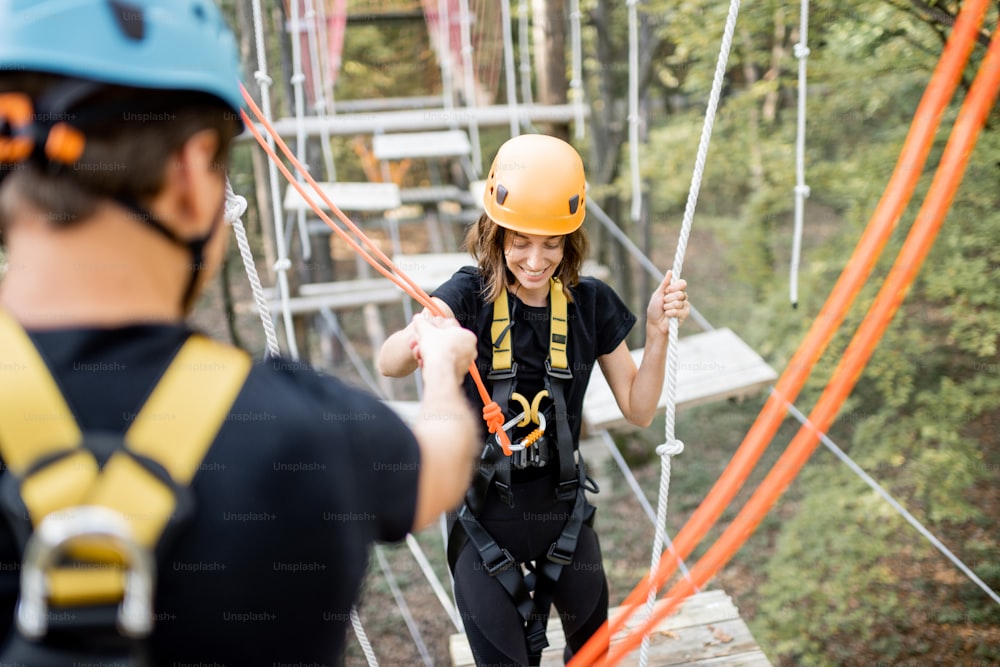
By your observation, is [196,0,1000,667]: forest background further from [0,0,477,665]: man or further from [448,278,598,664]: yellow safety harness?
[0,0,477,665]: man

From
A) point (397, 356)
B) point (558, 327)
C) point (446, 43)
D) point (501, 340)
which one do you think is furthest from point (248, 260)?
point (446, 43)

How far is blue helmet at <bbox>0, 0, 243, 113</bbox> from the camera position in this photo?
62cm

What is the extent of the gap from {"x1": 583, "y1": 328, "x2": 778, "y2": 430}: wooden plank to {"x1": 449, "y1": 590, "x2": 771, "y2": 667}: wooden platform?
0.74 metres

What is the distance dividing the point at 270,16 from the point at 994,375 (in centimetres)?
700

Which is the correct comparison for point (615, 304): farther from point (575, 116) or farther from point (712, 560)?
point (575, 116)

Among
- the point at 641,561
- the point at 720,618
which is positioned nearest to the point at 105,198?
the point at 720,618

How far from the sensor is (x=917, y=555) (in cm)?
458

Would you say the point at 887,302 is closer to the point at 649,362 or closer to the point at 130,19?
the point at 649,362

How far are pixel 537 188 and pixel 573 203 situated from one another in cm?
9

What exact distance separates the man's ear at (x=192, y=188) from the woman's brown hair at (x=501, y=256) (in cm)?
100

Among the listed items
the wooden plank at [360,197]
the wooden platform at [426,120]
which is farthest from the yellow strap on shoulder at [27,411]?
the wooden platform at [426,120]

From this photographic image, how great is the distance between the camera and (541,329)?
5.59ft

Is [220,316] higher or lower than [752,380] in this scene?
lower

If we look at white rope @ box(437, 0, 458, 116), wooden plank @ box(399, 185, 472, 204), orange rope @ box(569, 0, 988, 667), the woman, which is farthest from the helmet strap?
white rope @ box(437, 0, 458, 116)
